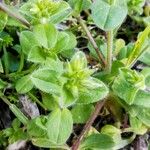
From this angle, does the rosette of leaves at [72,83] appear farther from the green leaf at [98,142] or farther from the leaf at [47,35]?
the green leaf at [98,142]

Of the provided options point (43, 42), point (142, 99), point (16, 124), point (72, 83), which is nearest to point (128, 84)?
point (142, 99)

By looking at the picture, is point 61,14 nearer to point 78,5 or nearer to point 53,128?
point 78,5

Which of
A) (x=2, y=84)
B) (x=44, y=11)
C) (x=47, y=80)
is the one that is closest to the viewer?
(x=47, y=80)

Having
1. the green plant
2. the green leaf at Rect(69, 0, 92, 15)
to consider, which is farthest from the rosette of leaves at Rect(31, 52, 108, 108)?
the green leaf at Rect(69, 0, 92, 15)

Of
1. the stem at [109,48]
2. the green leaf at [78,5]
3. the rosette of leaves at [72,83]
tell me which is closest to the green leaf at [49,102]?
the rosette of leaves at [72,83]

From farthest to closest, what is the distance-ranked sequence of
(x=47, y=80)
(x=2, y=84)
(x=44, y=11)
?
(x=2, y=84), (x=44, y=11), (x=47, y=80)

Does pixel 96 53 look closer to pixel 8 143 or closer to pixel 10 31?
pixel 10 31

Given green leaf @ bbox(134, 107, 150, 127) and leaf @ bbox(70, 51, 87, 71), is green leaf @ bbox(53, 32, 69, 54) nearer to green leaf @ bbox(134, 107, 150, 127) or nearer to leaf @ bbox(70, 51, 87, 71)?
leaf @ bbox(70, 51, 87, 71)

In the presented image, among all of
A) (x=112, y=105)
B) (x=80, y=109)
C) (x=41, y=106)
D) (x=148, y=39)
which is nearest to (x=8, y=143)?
(x=41, y=106)
